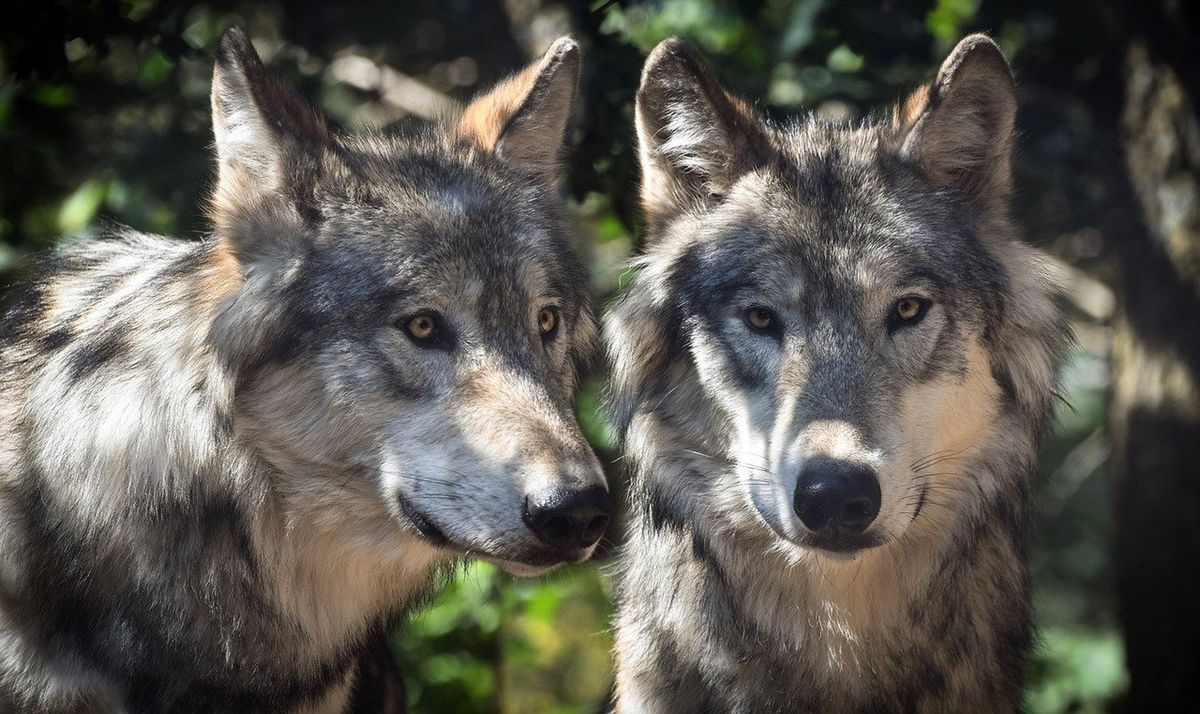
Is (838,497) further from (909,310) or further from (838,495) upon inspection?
→ (909,310)

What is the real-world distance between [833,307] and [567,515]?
3.23 feet

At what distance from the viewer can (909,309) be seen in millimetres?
3357

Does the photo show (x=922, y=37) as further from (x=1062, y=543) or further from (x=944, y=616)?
(x=1062, y=543)

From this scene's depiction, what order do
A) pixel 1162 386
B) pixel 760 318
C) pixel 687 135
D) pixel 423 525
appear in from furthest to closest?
pixel 1162 386 < pixel 687 135 < pixel 760 318 < pixel 423 525

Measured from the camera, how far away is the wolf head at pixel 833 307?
10.4 feet

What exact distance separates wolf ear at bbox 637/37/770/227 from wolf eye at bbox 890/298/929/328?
2.19 feet

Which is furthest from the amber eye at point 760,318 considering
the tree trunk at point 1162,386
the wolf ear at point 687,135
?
the tree trunk at point 1162,386

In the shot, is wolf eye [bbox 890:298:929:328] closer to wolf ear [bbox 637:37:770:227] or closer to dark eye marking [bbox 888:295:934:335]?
dark eye marking [bbox 888:295:934:335]

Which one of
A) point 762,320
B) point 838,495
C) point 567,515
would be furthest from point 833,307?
point 567,515

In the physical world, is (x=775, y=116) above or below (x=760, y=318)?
above

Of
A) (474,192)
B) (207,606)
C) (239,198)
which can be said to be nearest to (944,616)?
(474,192)

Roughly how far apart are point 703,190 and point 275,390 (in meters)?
1.45

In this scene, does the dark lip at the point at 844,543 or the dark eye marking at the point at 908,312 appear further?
the dark eye marking at the point at 908,312

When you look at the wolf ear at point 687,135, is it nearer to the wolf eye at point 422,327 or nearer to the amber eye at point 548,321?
the amber eye at point 548,321
